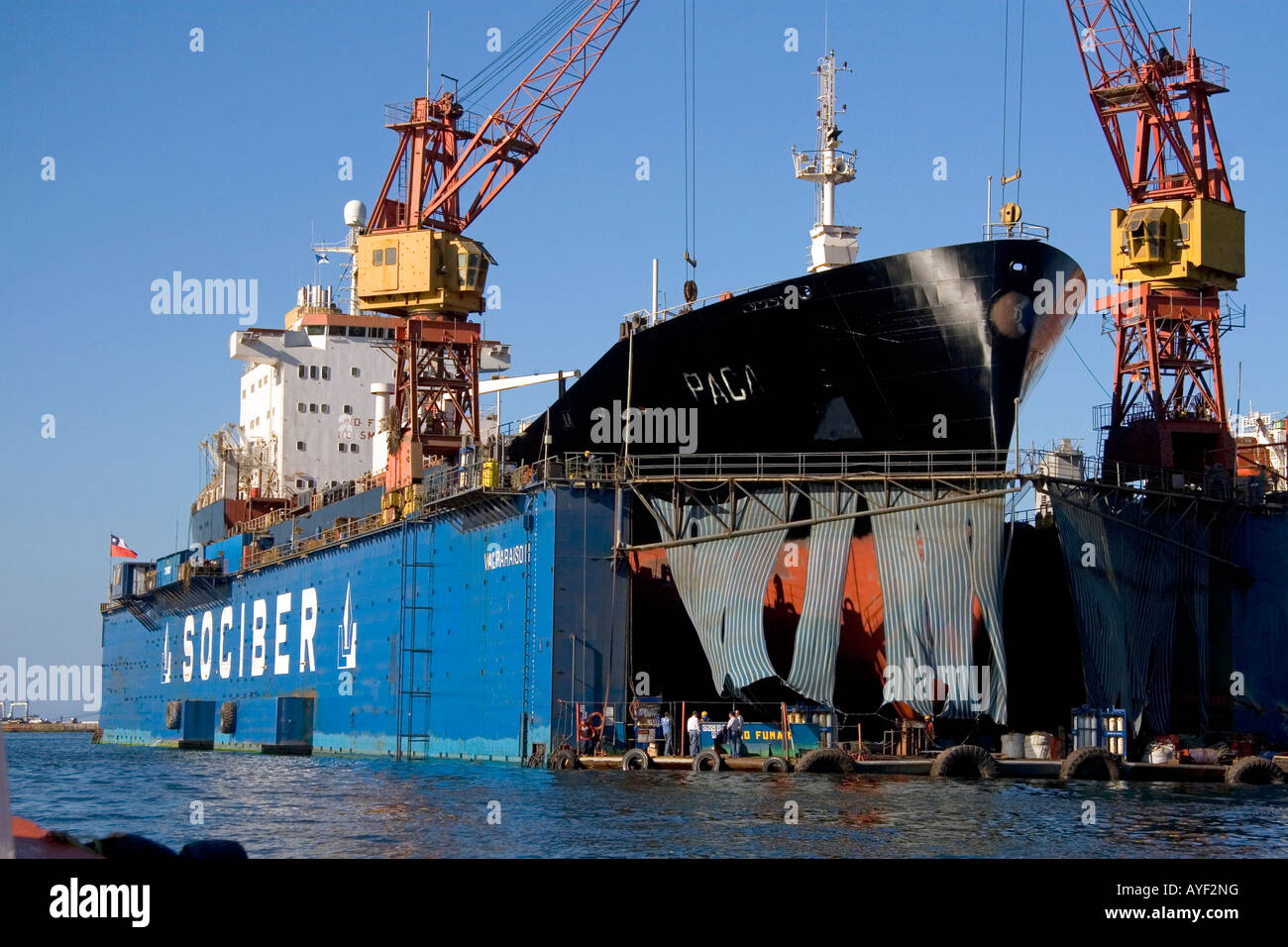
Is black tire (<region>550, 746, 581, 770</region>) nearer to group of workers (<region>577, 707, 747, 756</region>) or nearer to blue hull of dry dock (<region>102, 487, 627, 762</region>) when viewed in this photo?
group of workers (<region>577, 707, 747, 756</region>)

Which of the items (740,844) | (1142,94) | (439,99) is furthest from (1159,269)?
(740,844)

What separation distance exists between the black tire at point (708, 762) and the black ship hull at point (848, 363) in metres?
9.86

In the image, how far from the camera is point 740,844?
853 inches

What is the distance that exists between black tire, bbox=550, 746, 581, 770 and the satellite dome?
36.9m

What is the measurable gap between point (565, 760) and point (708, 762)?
3965 millimetres

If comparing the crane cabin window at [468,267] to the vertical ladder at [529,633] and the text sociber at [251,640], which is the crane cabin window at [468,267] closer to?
the vertical ladder at [529,633]

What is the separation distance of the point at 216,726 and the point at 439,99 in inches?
1161

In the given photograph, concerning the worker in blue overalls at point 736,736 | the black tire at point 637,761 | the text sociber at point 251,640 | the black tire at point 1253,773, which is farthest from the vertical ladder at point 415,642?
the black tire at point 1253,773

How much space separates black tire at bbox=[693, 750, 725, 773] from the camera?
1432 inches

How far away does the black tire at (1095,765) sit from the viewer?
36.2 meters

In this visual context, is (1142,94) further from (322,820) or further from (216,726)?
(216,726)

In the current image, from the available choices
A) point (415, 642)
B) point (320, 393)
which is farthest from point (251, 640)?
point (415, 642)
